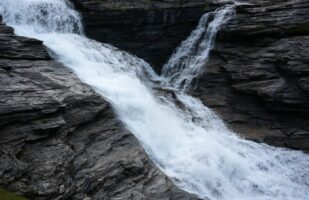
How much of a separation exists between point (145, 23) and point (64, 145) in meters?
18.3

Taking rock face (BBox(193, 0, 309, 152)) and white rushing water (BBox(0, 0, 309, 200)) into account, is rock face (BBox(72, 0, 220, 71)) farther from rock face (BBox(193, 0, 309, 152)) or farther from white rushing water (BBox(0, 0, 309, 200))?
rock face (BBox(193, 0, 309, 152))

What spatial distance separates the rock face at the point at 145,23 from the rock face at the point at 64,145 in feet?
37.8

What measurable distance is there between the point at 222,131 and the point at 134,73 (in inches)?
301

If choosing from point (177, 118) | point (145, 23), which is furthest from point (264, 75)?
point (145, 23)

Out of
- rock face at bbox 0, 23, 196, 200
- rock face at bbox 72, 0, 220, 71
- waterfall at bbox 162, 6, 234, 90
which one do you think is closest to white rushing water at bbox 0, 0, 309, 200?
waterfall at bbox 162, 6, 234, 90

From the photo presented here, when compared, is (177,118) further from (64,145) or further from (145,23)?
(145,23)

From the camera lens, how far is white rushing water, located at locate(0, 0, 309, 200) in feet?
81.0

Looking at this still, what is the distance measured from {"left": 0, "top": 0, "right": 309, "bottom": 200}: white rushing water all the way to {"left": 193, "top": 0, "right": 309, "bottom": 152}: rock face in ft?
3.86

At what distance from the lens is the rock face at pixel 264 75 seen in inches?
1260

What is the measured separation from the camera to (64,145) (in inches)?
845

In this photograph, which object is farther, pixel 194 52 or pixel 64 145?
pixel 194 52

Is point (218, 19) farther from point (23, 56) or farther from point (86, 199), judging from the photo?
point (86, 199)

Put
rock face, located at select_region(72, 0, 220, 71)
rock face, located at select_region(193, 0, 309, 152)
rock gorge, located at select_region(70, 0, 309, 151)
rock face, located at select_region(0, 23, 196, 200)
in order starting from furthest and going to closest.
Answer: rock face, located at select_region(72, 0, 220, 71), rock gorge, located at select_region(70, 0, 309, 151), rock face, located at select_region(193, 0, 309, 152), rock face, located at select_region(0, 23, 196, 200)

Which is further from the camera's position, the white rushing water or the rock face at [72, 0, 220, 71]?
the rock face at [72, 0, 220, 71]
